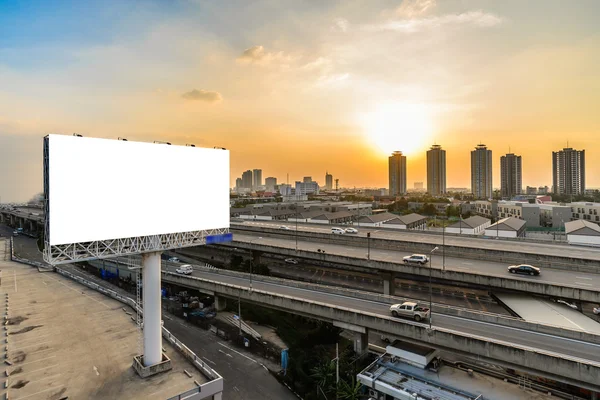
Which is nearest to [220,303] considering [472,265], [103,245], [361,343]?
[361,343]

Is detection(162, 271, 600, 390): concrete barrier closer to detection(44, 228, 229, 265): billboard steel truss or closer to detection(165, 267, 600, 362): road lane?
detection(165, 267, 600, 362): road lane

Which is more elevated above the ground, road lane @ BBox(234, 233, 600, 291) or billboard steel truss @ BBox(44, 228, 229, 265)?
billboard steel truss @ BBox(44, 228, 229, 265)

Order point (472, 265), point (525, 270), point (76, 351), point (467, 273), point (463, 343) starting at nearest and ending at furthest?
point (463, 343) → point (76, 351) → point (467, 273) → point (525, 270) → point (472, 265)

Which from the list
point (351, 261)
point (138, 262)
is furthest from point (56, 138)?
point (138, 262)

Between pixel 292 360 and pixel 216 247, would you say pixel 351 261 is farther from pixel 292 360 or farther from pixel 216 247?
pixel 216 247

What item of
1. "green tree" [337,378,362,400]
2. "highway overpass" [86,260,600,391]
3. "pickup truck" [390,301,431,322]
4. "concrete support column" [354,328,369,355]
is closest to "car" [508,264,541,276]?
"highway overpass" [86,260,600,391]

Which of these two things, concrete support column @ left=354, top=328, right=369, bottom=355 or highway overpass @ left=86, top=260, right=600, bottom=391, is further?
concrete support column @ left=354, top=328, right=369, bottom=355

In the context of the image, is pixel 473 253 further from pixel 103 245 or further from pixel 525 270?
pixel 103 245
